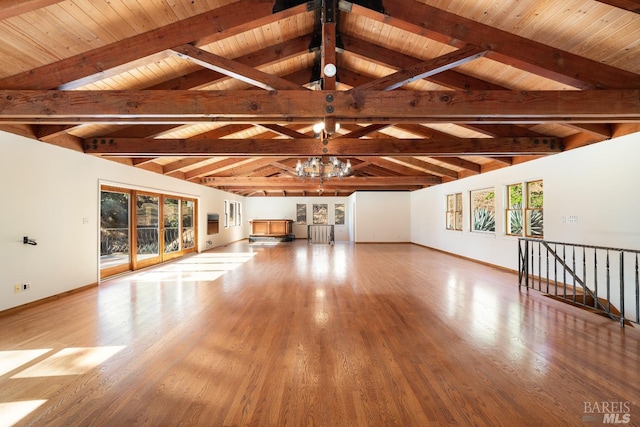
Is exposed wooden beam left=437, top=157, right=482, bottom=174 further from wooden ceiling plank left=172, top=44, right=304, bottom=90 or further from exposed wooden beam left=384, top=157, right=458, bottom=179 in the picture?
wooden ceiling plank left=172, top=44, right=304, bottom=90

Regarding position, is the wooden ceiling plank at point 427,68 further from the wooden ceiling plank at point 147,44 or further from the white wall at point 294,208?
the white wall at point 294,208

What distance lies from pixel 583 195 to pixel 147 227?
29.3ft

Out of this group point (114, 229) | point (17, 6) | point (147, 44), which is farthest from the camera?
point (114, 229)

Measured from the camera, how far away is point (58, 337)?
10.5 feet

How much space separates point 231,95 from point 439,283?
185 inches

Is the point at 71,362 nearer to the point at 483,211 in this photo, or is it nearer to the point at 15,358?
the point at 15,358

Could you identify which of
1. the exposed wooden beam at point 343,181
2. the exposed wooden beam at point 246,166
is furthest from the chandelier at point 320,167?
the exposed wooden beam at point 343,181

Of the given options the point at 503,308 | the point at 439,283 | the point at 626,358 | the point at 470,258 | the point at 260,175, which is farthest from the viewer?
A: the point at 260,175

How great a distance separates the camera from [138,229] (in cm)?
704

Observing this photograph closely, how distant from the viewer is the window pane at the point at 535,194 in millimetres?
6156

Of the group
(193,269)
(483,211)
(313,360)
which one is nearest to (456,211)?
(483,211)

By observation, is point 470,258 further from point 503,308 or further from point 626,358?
point 626,358

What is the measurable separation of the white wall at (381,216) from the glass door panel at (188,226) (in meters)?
6.62

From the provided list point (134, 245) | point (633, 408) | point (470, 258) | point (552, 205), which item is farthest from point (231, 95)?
point (470, 258)
